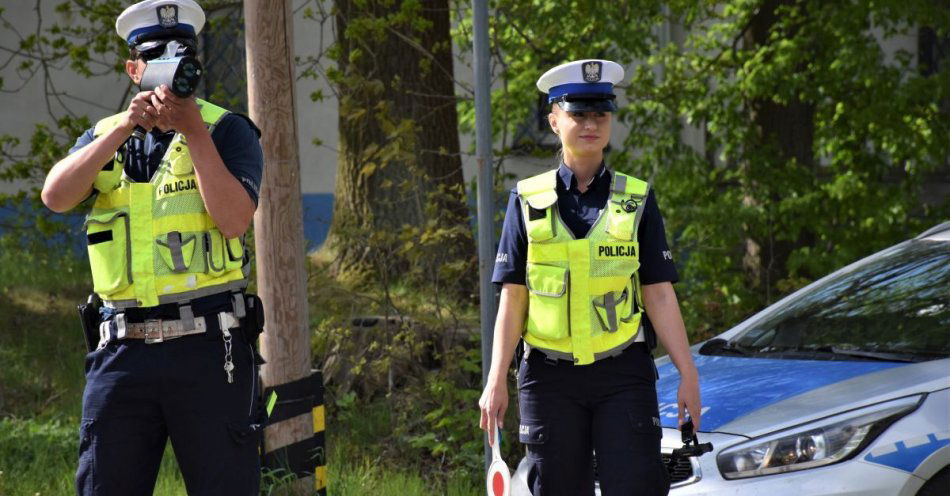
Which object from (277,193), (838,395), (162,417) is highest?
(277,193)

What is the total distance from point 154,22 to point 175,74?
32cm

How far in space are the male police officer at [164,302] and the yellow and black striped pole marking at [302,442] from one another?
5.49ft

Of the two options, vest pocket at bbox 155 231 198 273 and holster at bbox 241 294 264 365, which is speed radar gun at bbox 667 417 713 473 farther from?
vest pocket at bbox 155 231 198 273

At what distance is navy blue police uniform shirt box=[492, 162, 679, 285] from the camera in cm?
352

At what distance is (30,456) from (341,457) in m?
1.54

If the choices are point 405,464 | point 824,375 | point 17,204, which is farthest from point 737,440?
point 17,204

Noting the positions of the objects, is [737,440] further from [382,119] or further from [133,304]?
[382,119]

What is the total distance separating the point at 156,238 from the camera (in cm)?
310

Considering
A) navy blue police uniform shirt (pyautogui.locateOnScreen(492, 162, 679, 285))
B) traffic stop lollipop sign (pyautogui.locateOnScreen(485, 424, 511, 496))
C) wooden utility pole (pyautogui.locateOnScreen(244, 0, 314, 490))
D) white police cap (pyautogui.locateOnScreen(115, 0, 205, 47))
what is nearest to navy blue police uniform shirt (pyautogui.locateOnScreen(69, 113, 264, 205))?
white police cap (pyautogui.locateOnScreen(115, 0, 205, 47))

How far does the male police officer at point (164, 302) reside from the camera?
306 centimetres

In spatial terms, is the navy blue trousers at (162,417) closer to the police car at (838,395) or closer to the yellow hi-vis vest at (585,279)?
the yellow hi-vis vest at (585,279)

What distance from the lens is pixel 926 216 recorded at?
9.28 metres

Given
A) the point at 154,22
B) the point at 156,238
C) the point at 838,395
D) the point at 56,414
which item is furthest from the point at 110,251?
the point at 56,414

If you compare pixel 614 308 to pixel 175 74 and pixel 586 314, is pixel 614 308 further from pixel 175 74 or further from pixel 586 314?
pixel 175 74
